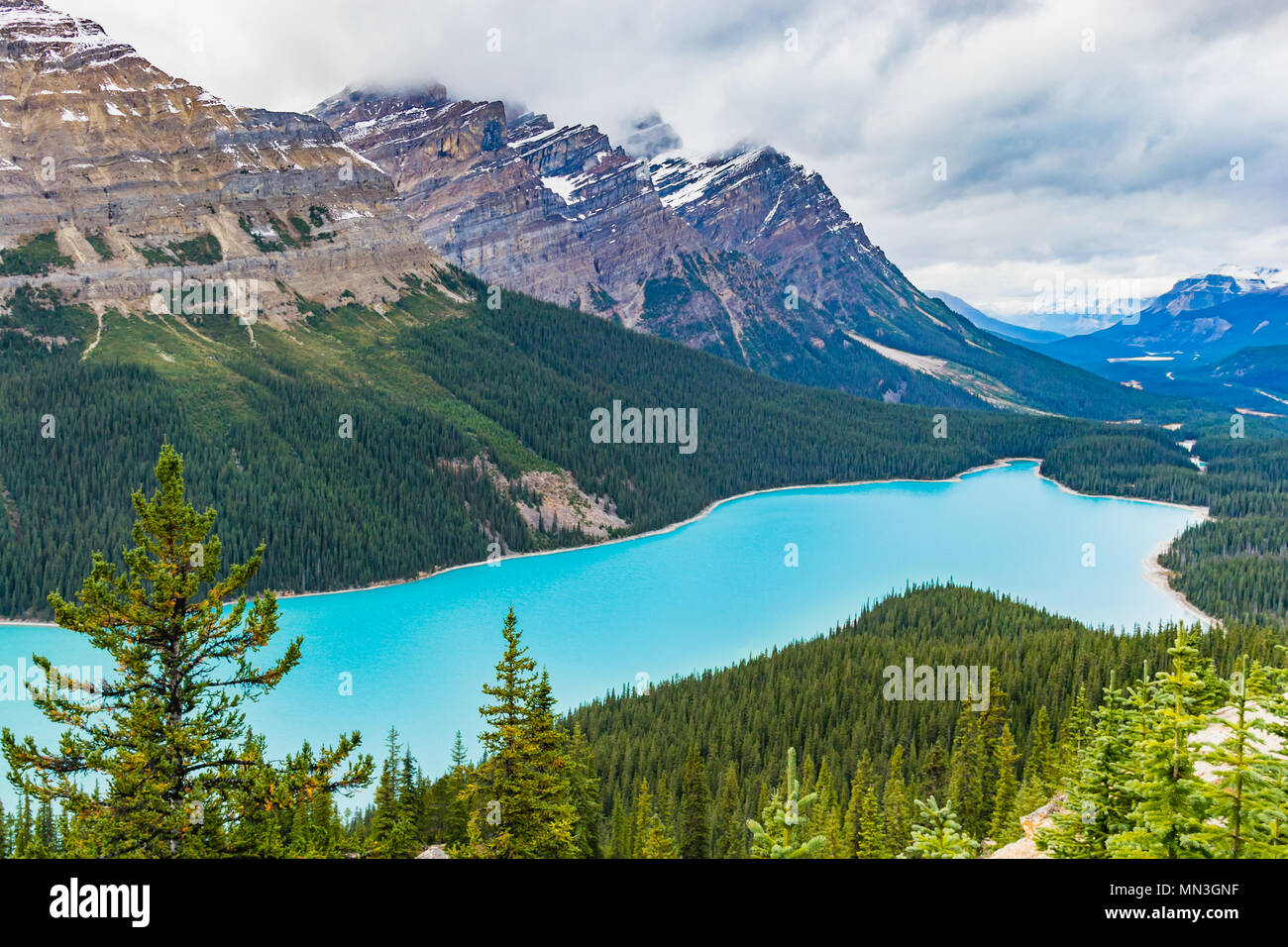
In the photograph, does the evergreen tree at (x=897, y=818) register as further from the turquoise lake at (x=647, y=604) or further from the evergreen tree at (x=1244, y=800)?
the turquoise lake at (x=647, y=604)

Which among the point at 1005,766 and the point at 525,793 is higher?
the point at 525,793

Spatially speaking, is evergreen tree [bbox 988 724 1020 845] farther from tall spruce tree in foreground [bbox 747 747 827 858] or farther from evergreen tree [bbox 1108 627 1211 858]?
tall spruce tree in foreground [bbox 747 747 827 858]

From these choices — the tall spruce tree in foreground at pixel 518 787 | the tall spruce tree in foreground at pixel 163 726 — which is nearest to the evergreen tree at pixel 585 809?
the tall spruce tree in foreground at pixel 518 787

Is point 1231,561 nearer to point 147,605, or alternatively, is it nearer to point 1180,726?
point 1180,726

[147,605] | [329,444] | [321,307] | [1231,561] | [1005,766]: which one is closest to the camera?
[147,605]
